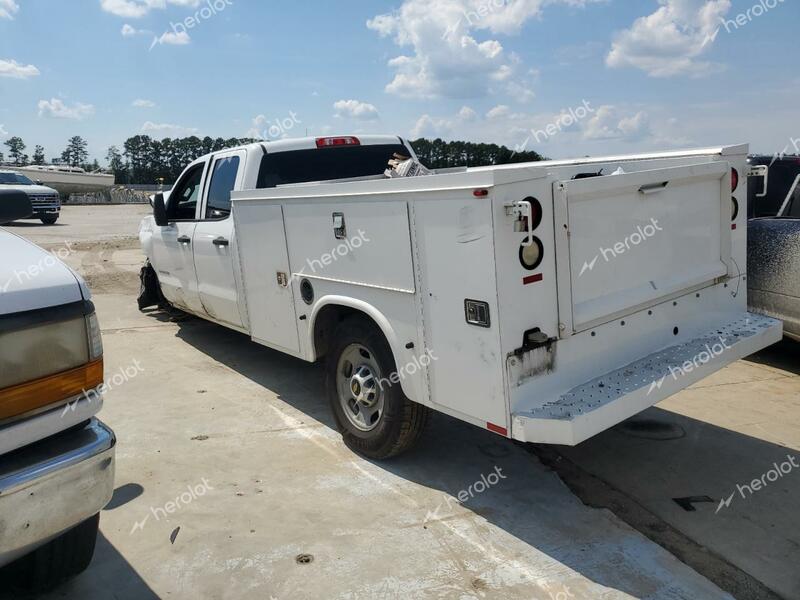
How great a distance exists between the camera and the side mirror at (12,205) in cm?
282

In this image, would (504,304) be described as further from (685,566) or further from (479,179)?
(685,566)

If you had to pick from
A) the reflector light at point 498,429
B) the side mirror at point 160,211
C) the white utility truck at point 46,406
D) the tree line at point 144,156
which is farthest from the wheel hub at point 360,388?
the tree line at point 144,156

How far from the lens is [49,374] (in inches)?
94.3

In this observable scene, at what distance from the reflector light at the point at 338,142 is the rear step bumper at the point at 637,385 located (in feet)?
11.3

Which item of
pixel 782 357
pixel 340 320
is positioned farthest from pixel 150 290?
pixel 782 357

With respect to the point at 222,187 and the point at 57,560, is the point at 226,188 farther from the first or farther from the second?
the point at 57,560

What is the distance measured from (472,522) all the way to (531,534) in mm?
323

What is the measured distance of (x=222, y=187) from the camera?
602 centimetres

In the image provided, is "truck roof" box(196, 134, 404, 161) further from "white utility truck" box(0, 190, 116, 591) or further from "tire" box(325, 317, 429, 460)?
"white utility truck" box(0, 190, 116, 591)

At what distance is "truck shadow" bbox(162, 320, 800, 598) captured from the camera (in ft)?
10.3

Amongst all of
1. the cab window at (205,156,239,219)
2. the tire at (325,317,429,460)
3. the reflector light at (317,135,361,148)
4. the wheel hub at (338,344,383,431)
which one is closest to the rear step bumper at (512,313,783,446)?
the tire at (325,317,429,460)

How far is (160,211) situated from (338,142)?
7.05 feet

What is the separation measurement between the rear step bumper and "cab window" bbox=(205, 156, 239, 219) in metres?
3.66

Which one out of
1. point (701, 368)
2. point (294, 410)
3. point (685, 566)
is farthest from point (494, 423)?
point (294, 410)
